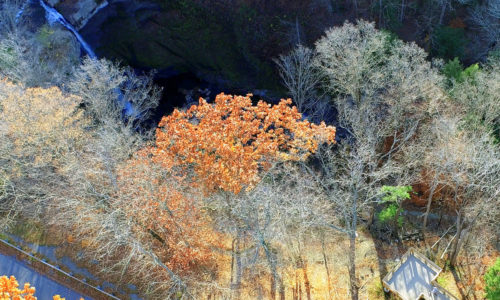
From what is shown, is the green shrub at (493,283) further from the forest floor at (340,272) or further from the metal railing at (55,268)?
the metal railing at (55,268)

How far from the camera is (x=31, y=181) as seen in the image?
70.1 ft

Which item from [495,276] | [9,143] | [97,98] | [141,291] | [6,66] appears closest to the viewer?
[495,276]

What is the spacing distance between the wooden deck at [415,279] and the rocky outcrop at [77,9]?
A: 29.1 metres

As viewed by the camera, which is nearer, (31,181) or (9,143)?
(9,143)

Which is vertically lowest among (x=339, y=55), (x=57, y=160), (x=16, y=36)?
(x=57, y=160)

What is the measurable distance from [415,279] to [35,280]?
60.4 feet

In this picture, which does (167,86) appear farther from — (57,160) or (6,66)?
(57,160)

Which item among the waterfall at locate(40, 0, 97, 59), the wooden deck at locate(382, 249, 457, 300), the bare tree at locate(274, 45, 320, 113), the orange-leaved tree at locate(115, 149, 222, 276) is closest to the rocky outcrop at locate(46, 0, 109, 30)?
→ the waterfall at locate(40, 0, 97, 59)

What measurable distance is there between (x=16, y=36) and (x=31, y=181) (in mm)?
11297

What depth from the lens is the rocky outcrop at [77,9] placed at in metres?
31.2

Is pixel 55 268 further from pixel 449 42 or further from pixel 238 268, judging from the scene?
pixel 449 42

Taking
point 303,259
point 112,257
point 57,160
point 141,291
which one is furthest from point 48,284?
point 303,259

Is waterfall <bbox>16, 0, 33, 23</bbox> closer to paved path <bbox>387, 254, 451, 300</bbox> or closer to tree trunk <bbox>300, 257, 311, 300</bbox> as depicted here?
tree trunk <bbox>300, 257, 311, 300</bbox>

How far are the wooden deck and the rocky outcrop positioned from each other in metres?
29.1
